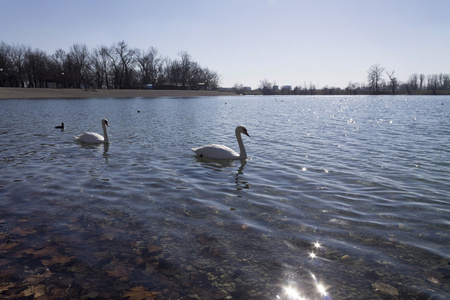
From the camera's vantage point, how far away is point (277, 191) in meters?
6.49

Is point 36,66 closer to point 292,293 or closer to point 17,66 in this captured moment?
point 17,66

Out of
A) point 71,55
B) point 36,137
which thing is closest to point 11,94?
point 71,55

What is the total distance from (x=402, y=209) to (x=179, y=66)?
119069 mm

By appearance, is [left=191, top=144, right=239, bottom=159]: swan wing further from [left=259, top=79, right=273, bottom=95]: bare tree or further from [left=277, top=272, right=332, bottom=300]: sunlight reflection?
[left=259, top=79, right=273, bottom=95]: bare tree

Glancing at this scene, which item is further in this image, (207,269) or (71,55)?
(71,55)

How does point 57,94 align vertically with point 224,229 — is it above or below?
above

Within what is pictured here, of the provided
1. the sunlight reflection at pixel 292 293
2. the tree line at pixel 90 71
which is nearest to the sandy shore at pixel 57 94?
the tree line at pixel 90 71

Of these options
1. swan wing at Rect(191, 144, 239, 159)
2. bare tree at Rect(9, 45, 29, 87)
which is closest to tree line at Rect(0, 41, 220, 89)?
bare tree at Rect(9, 45, 29, 87)

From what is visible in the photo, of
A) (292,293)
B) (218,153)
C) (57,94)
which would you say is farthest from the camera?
(57,94)

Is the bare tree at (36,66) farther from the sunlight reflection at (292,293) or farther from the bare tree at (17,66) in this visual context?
the sunlight reflection at (292,293)

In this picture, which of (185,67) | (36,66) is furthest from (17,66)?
(185,67)

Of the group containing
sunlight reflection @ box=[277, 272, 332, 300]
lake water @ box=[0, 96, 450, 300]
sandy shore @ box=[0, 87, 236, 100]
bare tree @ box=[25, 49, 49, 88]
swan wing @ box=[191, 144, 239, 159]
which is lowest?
sunlight reflection @ box=[277, 272, 332, 300]

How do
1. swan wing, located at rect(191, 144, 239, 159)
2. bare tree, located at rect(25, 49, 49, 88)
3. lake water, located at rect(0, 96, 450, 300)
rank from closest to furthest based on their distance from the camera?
lake water, located at rect(0, 96, 450, 300) < swan wing, located at rect(191, 144, 239, 159) < bare tree, located at rect(25, 49, 49, 88)

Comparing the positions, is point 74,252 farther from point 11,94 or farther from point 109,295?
point 11,94
